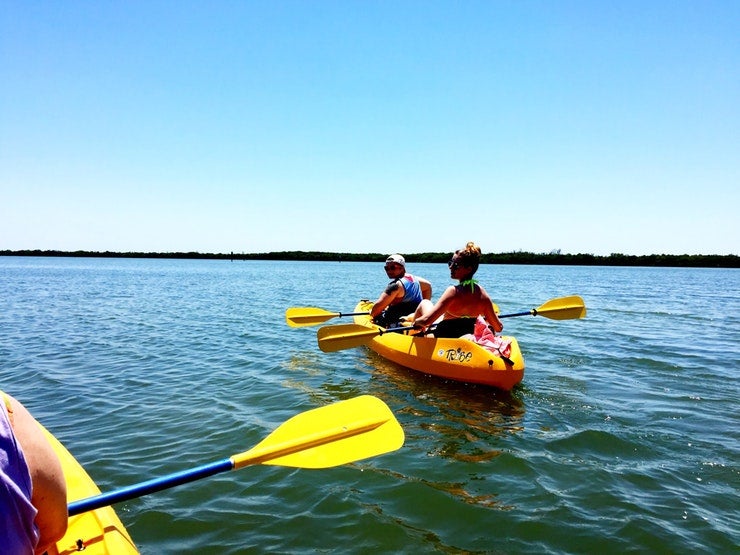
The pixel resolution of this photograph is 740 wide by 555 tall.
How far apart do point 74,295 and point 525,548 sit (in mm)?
21754

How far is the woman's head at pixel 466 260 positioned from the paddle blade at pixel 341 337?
1.63m

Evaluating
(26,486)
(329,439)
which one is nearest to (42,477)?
(26,486)

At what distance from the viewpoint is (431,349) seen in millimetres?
6637

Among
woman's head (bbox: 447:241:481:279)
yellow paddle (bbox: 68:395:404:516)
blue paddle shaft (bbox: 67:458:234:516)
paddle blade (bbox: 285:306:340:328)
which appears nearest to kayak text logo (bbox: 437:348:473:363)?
woman's head (bbox: 447:241:481:279)

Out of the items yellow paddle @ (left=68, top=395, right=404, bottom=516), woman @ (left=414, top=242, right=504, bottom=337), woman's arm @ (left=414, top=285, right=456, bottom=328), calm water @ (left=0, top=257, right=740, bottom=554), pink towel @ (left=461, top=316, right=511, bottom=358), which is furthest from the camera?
woman's arm @ (left=414, top=285, right=456, bottom=328)

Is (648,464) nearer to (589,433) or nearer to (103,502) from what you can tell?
(589,433)

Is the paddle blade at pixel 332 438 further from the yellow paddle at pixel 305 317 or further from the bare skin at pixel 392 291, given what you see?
the yellow paddle at pixel 305 317

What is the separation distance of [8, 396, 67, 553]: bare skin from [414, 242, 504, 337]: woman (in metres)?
5.04

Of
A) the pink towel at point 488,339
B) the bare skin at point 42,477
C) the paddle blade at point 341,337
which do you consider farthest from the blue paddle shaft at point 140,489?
the paddle blade at point 341,337

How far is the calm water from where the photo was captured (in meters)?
3.09

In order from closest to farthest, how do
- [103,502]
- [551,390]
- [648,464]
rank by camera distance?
1. [103,502]
2. [648,464]
3. [551,390]

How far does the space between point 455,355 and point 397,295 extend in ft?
7.72

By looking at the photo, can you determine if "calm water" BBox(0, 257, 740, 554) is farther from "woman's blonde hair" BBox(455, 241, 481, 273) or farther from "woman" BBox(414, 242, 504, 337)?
"woman's blonde hair" BBox(455, 241, 481, 273)

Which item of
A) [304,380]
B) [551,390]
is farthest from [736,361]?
[304,380]
